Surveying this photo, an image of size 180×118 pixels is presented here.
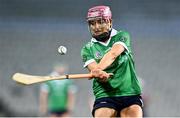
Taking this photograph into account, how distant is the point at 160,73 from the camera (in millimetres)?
13750

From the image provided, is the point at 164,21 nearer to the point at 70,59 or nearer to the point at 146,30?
the point at 146,30

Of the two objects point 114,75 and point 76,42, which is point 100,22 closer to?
point 114,75

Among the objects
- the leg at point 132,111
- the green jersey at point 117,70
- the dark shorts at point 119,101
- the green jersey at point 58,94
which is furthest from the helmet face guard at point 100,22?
the green jersey at point 58,94

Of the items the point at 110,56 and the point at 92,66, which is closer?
the point at 110,56

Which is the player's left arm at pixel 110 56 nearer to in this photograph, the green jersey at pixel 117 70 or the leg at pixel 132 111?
the green jersey at pixel 117 70

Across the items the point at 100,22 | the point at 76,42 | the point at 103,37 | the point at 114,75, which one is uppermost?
the point at 100,22

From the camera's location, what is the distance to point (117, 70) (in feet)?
21.9

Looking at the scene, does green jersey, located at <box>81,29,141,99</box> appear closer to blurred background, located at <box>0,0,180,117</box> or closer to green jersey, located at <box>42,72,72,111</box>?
green jersey, located at <box>42,72,72,111</box>

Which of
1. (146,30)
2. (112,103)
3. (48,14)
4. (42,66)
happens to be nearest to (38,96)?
(42,66)

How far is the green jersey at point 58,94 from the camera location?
1277cm

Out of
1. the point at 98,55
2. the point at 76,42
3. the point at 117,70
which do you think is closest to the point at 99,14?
the point at 98,55

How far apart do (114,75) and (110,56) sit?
0.22 metres

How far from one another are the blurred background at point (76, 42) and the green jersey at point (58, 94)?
771 mm

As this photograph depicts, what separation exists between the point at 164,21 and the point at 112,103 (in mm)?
7360
